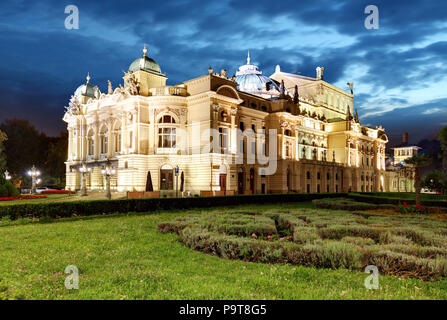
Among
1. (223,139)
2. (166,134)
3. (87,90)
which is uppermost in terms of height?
(87,90)

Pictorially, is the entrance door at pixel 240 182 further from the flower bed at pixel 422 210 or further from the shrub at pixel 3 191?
the shrub at pixel 3 191

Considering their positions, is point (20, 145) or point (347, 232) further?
point (20, 145)

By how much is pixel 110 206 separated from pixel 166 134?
71.4 ft

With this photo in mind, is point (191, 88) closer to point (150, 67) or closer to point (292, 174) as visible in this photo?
point (150, 67)

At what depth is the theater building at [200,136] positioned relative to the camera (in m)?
40.3

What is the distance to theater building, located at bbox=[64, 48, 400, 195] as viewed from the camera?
40.3 meters

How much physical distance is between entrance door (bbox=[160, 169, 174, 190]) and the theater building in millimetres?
132

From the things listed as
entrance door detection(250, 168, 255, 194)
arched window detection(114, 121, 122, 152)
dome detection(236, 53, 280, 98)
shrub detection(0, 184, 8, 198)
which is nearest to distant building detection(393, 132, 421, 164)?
dome detection(236, 53, 280, 98)

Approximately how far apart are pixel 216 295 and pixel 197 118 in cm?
3569

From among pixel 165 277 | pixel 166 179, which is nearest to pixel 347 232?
pixel 165 277

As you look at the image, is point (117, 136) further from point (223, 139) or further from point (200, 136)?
point (223, 139)

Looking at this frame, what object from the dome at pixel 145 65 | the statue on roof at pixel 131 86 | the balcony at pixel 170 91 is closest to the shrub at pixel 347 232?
the balcony at pixel 170 91

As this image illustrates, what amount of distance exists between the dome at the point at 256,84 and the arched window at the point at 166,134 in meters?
24.4

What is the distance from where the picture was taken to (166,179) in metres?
41.2
